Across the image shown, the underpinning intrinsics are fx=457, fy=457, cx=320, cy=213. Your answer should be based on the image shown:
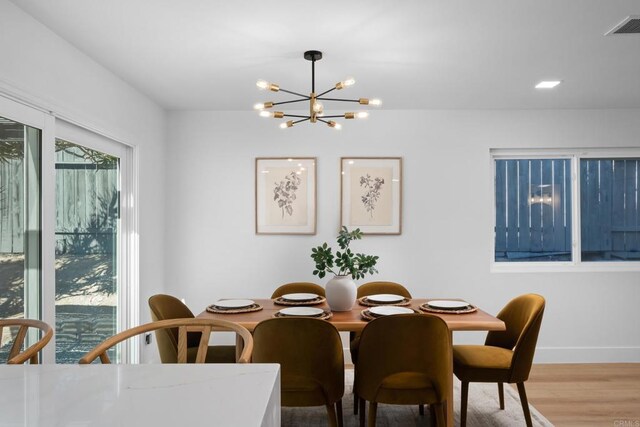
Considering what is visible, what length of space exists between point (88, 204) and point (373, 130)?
259cm

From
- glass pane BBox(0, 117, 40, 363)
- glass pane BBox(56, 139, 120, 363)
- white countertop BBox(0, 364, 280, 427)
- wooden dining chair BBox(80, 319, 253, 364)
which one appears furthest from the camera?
glass pane BBox(56, 139, 120, 363)

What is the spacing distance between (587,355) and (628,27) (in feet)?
10.4

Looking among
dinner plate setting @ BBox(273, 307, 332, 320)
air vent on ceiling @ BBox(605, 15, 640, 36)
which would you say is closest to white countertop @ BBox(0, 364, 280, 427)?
dinner plate setting @ BBox(273, 307, 332, 320)

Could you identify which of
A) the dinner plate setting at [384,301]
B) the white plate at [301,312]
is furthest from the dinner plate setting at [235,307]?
the dinner plate setting at [384,301]

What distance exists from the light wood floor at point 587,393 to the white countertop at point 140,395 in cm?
286

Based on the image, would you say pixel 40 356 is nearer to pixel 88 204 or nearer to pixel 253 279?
pixel 88 204

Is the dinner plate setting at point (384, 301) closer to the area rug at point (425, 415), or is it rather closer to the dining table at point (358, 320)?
the dining table at point (358, 320)

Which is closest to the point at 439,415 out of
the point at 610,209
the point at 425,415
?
the point at 425,415

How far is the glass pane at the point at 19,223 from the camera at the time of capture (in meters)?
2.25

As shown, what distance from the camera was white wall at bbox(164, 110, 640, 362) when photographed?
14.5ft

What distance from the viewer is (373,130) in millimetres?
4449

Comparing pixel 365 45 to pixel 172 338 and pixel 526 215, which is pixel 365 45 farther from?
→ pixel 526 215

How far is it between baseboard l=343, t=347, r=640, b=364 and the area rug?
3.79ft

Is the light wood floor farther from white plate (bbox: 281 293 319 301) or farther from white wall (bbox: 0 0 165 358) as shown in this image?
white wall (bbox: 0 0 165 358)
